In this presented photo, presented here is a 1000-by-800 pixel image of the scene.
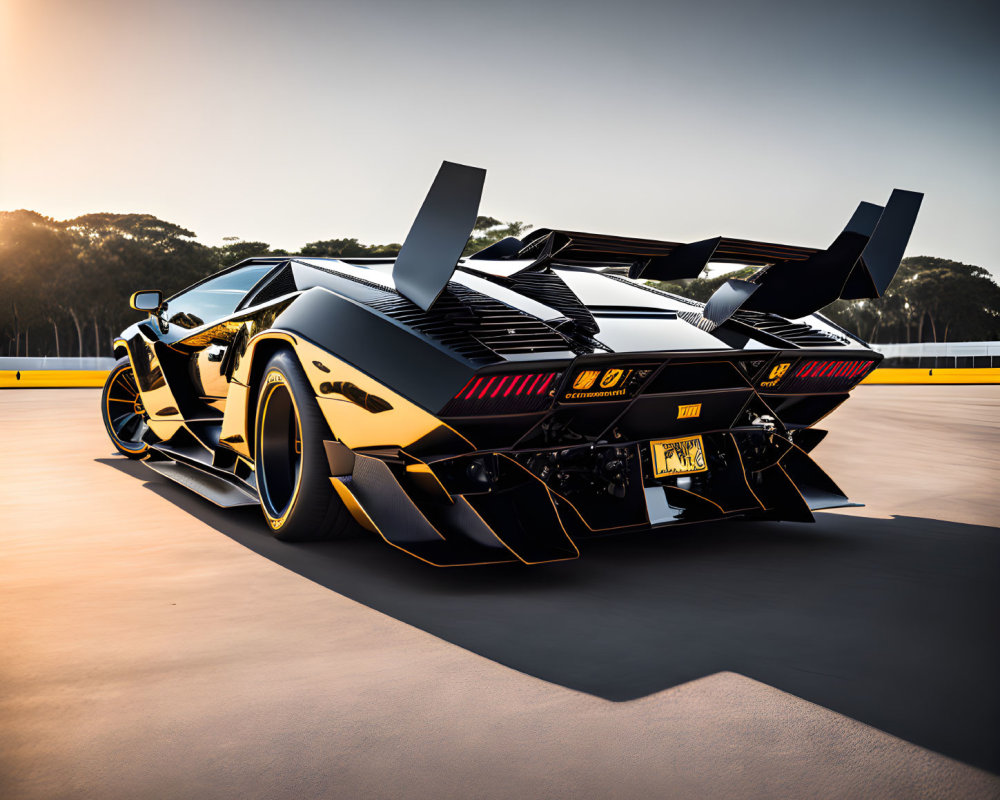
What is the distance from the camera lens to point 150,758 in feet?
5.68

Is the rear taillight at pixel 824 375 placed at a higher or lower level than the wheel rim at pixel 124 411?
higher

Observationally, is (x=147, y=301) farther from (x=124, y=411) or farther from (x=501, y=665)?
(x=501, y=665)

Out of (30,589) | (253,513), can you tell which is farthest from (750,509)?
(30,589)

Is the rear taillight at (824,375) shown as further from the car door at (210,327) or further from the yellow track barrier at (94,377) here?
the yellow track barrier at (94,377)

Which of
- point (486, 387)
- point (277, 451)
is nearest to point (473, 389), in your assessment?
point (486, 387)

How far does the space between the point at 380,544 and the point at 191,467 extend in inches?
71.6

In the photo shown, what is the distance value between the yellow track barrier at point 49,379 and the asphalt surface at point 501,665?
56.3 feet

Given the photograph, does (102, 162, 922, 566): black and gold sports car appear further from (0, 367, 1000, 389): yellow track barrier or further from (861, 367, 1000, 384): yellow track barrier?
(861, 367, 1000, 384): yellow track barrier

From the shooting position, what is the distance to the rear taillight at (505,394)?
9.30ft

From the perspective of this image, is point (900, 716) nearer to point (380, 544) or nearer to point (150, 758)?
point (150, 758)

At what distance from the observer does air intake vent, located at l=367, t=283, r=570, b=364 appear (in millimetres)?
2902

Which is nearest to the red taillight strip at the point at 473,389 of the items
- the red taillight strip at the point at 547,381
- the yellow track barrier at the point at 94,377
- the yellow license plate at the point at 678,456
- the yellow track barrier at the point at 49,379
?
the red taillight strip at the point at 547,381

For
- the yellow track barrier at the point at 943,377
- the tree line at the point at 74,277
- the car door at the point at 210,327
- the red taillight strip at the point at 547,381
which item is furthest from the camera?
the tree line at the point at 74,277

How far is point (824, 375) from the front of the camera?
395 cm
